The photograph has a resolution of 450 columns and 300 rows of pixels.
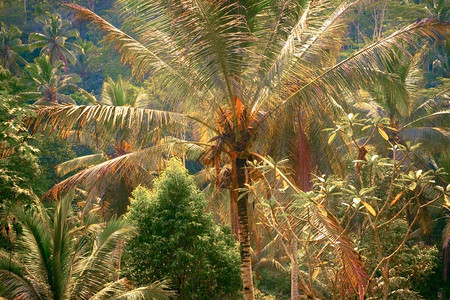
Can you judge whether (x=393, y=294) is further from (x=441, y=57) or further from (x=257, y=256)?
(x=441, y=57)

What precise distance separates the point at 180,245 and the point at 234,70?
452cm

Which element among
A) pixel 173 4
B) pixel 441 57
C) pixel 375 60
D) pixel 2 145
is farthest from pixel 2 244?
pixel 441 57

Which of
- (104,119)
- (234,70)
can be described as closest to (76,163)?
(104,119)

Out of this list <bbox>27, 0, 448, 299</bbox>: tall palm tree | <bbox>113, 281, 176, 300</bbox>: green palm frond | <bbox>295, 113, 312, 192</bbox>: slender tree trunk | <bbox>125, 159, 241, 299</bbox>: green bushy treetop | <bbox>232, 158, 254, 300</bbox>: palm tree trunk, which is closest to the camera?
<bbox>27, 0, 448, 299</bbox>: tall palm tree

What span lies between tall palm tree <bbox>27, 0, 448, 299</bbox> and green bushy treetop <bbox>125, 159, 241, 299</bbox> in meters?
2.29

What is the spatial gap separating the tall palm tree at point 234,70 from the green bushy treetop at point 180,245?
229 centimetres

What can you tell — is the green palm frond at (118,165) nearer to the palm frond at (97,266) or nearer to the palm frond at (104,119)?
the palm frond at (104,119)

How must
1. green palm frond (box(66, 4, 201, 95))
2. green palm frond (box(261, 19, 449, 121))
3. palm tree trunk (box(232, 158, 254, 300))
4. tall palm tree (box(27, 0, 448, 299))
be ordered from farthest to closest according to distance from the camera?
green palm frond (box(66, 4, 201, 95)) → palm tree trunk (box(232, 158, 254, 300)) → green palm frond (box(261, 19, 449, 121)) → tall palm tree (box(27, 0, 448, 299))

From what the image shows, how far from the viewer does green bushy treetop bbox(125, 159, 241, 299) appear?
11.5m

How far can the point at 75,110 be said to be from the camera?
8.94 metres

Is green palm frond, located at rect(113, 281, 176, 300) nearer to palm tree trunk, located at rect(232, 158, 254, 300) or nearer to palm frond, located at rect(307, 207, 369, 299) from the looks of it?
palm tree trunk, located at rect(232, 158, 254, 300)

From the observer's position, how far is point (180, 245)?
11.8 meters

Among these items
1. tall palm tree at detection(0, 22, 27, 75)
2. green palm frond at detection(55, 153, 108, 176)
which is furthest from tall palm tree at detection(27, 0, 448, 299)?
tall palm tree at detection(0, 22, 27, 75)

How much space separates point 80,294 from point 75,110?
3245mm
